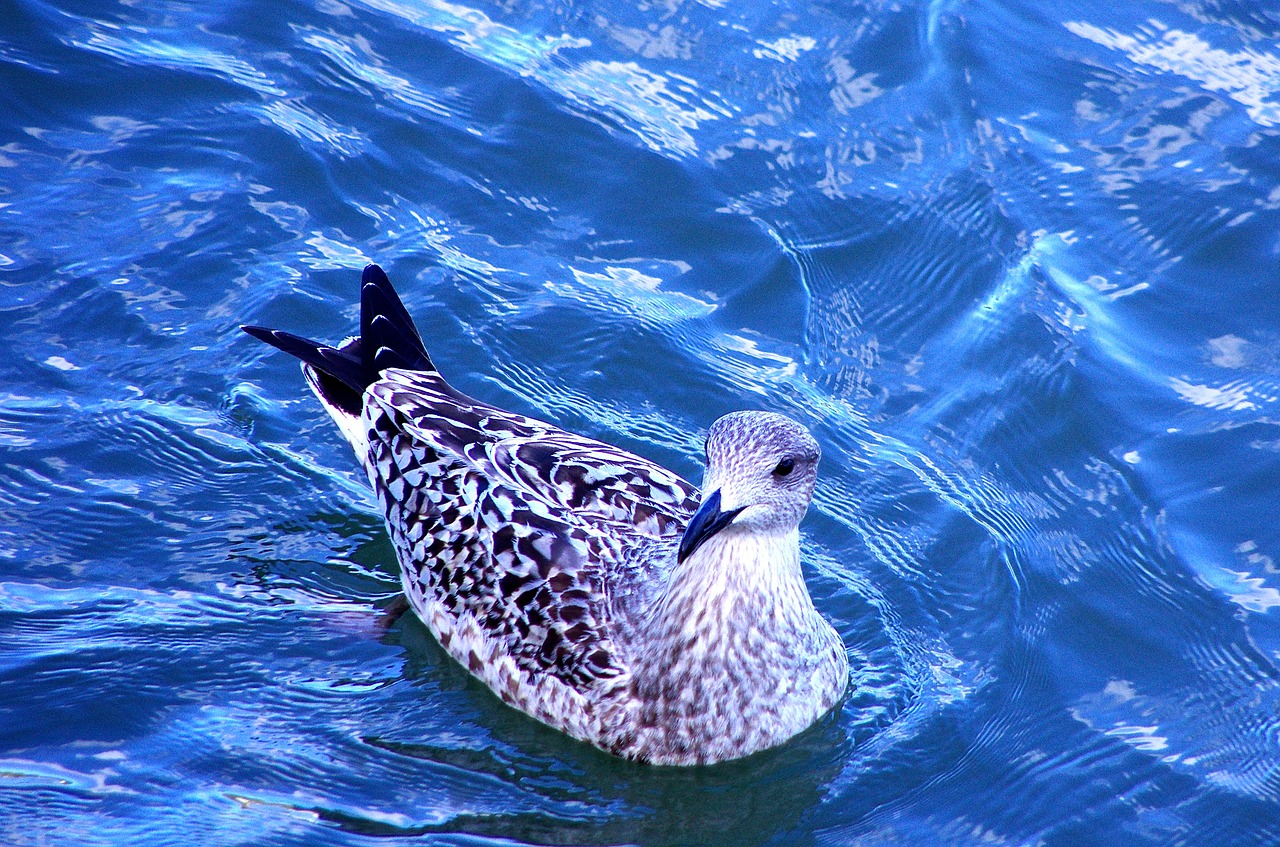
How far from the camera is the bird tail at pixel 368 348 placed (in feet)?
28.6

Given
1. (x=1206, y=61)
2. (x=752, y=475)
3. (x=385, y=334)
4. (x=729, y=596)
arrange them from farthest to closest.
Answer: (x=1206, y=61) → (x=385, y=334) → (x=729, y=596) → (x=752, y=475)

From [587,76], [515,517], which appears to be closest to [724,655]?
[515,517]

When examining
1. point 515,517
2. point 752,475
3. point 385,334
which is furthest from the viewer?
point 385,334

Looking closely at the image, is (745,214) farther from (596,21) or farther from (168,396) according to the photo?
(168,396)

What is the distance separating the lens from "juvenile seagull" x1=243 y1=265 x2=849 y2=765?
23.2 feet

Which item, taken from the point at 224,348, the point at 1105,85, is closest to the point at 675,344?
the point at 224,348

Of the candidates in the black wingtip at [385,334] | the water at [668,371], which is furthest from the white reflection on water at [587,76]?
the black wingtip at [385,334]

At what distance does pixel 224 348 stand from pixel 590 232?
280cm

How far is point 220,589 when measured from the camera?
8.09 metres

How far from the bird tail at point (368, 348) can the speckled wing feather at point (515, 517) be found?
15cm

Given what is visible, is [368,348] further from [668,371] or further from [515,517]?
[668,371]

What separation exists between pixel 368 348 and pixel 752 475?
124 inches

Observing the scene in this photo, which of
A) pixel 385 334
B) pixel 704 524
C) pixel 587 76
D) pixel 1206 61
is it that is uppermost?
pixel 1206 61

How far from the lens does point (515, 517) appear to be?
7.84 metres
